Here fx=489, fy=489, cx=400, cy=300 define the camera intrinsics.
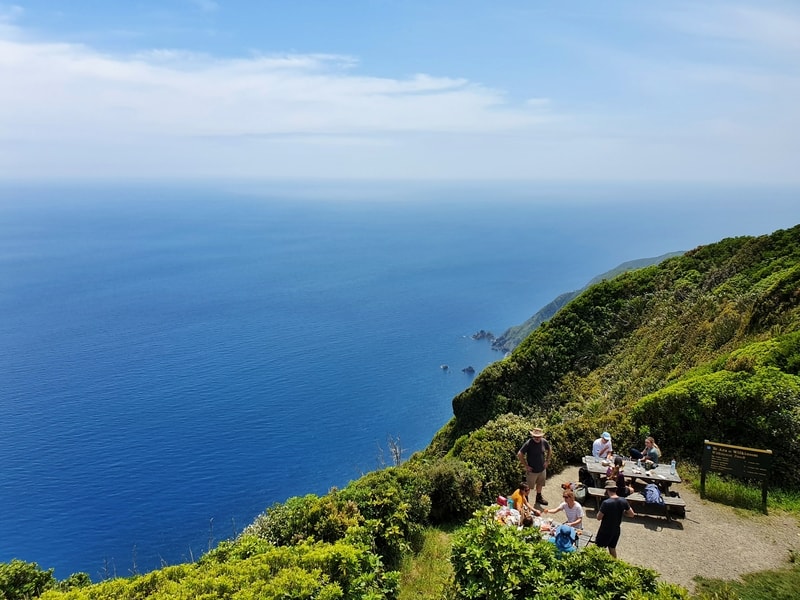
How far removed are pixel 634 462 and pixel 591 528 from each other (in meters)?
2.45

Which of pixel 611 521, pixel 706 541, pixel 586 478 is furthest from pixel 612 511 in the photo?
pixel 586 478

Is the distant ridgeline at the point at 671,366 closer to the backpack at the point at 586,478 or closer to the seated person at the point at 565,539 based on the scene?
the backpack at the point at 586,478

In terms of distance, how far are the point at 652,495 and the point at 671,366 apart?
43.5 feet

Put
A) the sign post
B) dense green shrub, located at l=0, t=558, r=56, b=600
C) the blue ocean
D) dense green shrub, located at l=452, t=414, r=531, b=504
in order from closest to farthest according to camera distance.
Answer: dense green shrub, located at l=0, t=558, r=56, b=600 → the sign post → dense green shrub, located at l=452, t=414, r=531, b=504 → the blue ocean

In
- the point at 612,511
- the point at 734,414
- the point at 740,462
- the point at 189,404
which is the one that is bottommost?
the point at 189,404

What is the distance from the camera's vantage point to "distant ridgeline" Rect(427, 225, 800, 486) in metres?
13.8

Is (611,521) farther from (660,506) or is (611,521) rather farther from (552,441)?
(552,441)

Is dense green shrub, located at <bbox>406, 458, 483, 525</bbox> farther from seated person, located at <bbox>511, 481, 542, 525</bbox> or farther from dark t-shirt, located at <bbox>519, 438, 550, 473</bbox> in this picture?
seated person, located at <bbox>511, 481, 542, 525</bbox>

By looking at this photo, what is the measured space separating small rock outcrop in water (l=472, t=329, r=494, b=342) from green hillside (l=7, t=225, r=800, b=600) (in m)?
117

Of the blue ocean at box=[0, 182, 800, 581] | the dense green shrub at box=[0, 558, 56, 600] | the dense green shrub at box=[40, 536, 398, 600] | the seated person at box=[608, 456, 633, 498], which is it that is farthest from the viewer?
the blue ocean at box=[0, 182, 800, 581]

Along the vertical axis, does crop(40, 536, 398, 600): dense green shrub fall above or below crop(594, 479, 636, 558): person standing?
below

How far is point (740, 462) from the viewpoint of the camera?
11.6 m

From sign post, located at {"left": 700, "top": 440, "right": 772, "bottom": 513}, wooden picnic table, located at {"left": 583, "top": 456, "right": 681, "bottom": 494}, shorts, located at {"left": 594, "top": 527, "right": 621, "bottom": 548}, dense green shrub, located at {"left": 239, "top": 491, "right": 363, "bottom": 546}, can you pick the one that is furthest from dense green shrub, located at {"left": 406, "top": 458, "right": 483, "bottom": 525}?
sign post, located at {"left": 700, "top": 440, "right": 772, "bottom": 513}

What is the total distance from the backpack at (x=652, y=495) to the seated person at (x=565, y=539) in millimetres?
3468
